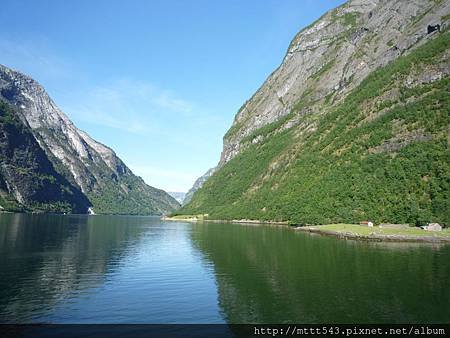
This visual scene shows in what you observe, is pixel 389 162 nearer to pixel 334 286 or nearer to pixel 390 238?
pixel 390 238

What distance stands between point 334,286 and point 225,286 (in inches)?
516

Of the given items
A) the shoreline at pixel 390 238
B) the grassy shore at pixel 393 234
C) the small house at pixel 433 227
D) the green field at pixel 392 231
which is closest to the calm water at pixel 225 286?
the shoreline at pixel 390 238

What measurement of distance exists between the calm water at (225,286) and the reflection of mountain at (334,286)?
0.35 feet

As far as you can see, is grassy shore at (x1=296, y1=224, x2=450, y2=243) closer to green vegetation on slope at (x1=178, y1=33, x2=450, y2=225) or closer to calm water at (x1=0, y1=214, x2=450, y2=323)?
green vegetation on slope at (x1=178, y1=33, x2=450, y2=225)

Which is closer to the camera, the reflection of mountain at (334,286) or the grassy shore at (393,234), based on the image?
the reflection of mountain at (334,286)

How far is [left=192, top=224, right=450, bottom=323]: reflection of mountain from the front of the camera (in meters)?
34.6

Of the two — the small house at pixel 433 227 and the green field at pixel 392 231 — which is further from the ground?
the small house at pixel 433 227

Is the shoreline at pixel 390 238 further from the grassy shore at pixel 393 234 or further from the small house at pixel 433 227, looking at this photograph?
the small house at pixel 433 227

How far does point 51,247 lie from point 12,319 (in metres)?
54.5

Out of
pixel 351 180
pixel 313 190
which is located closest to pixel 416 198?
pixel 351 180

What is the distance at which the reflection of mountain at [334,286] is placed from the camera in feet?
113

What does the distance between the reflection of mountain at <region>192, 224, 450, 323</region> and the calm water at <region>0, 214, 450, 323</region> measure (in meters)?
0.11

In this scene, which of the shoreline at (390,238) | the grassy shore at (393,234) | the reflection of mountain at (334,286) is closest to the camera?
the reflection of mountain at (334,286)

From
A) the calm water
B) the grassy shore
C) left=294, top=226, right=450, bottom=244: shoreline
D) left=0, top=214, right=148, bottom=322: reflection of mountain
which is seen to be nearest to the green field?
the grassy shore
